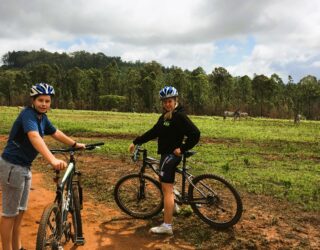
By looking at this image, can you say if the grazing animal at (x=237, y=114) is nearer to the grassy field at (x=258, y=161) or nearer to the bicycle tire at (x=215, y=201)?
the grassy field at (x=258, y=161)

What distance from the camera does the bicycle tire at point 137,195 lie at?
26.6 ft

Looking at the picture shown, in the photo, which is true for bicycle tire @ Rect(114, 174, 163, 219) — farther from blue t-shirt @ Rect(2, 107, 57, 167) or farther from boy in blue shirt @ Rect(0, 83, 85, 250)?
blue t-shirt @ Rect(2, 107, 57, 167)

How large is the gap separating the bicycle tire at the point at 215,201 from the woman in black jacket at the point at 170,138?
608 mm

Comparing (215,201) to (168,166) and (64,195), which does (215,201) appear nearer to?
(168,166)

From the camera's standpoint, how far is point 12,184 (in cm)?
515

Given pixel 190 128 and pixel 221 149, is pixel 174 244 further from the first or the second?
pixel 221 149

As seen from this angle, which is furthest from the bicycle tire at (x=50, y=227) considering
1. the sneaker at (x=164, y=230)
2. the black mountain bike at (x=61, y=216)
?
the sneaker at (x=164, y=230)

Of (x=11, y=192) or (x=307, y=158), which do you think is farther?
(x=307, y=158)

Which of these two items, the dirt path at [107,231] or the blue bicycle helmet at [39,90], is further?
the dirt path at [107,231]

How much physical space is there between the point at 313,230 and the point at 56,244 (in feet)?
15.7

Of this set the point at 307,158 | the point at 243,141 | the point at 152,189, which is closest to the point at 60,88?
the point at 243,141

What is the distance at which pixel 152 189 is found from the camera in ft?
26.8

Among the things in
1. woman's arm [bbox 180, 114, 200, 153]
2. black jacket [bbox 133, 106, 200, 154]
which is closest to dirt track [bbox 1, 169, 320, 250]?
black jacket [bbox 133, 106, 200, 154]

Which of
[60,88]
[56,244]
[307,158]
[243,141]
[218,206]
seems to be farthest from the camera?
[60,88]
